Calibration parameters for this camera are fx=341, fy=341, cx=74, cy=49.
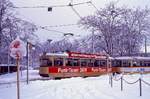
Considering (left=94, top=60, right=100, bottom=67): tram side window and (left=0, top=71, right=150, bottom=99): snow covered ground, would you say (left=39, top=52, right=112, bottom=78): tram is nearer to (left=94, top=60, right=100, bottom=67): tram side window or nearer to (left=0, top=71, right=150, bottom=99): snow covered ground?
(left=94, top=60, right=100, bottom=67): tram side window

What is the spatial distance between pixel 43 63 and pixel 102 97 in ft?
65.1

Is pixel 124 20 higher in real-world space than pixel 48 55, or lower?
higher

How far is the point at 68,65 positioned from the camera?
3491 centimetres

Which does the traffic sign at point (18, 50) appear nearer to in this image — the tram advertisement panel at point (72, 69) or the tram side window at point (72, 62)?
the tram advertisement panel at point (72, 69)

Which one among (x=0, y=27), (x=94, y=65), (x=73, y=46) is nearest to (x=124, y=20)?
(x=94, y=65)

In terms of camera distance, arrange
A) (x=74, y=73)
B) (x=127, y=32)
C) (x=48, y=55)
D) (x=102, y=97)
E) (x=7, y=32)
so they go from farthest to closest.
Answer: (x=127, y=32) → (x=7, y=32) → (x=74, y=73) → (x=48, y=55) → (x=102, y=97)

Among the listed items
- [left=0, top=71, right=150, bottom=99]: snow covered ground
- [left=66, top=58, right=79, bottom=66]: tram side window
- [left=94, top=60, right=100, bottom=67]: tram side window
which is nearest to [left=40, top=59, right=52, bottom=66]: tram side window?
[left=66, top=58, right=79, bottom=66]: tram side window

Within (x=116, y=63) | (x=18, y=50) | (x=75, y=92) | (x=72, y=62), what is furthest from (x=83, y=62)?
(x=18, y=50)

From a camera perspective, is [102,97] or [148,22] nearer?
[102,97]

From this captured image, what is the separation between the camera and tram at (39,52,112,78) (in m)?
33.9

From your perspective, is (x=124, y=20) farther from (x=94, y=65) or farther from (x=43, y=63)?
(x=43, y=63)

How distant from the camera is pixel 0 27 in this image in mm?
41312

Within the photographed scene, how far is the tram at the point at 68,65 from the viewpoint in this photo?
33938mm

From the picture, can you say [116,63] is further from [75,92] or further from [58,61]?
[75,92]
